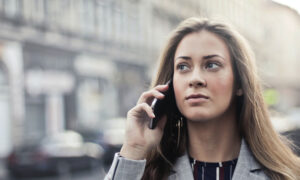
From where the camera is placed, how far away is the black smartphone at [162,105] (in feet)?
7.00

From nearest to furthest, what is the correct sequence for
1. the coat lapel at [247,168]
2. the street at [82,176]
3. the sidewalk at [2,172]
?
the coat lapel at [247,168]
the street at [82,176]
the sidewalk at [2,172]

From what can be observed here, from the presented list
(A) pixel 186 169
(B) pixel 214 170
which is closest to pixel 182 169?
(A) pixel 186 169

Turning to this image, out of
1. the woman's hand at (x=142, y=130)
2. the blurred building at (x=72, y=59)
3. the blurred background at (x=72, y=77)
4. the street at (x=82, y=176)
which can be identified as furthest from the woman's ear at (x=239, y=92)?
the blurred building at (x=72, y=59)

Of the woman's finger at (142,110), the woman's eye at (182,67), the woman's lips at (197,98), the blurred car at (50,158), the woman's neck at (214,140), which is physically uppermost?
the woman's eye at (182,67)

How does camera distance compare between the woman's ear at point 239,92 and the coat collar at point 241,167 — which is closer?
the coat collar at point 241,167

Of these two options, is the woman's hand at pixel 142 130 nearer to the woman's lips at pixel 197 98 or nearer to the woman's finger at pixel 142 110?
the woman's finger at pixel 142 110

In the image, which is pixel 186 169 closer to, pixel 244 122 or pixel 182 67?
pixel 244 122

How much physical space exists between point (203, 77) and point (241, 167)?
43cm

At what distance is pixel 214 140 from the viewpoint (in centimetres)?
212

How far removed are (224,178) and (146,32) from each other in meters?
29.5

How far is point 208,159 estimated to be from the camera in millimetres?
2092

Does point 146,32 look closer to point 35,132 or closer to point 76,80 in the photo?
point 76,80

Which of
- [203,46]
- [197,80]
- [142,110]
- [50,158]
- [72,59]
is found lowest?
[50,158]

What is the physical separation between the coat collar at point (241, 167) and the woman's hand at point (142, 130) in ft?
0.51
